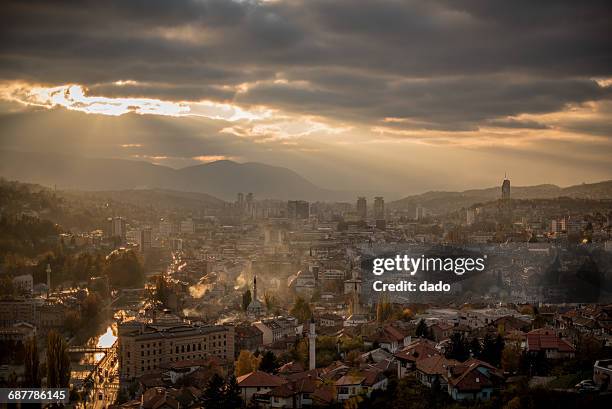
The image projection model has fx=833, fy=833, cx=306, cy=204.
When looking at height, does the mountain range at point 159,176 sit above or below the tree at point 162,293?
above

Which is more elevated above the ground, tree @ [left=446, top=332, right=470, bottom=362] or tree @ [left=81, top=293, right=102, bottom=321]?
tree @ [left=446, top=332, right=470, bottom=362]

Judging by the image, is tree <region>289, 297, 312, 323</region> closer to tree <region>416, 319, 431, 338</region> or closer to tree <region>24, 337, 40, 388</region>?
tree <region>416, 319, 431, 338</region>

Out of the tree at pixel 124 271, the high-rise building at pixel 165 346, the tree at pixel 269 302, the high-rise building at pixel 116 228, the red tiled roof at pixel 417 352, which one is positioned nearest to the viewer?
the red tiled roof at pixel 417 352

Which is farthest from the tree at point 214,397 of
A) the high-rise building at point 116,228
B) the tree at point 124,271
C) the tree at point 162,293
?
the high-rise building at point 116,228

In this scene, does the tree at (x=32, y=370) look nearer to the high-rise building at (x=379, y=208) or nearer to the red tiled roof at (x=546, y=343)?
the red tiled roof at (x=546, y=343)

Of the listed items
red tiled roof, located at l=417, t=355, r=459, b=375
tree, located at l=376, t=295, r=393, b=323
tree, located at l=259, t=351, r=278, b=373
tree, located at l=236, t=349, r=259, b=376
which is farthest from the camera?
tree, located at l=376, t=295, r=393, b=323

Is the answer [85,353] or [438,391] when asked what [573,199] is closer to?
[85,353]

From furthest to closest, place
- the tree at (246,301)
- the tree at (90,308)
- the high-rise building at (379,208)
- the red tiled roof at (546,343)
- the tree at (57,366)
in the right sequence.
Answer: the high-rise building at (379,208)
the tree at (90,308)
the tree at (246,301)
the tree at (57,366)
the red tiled roof at (546,343)

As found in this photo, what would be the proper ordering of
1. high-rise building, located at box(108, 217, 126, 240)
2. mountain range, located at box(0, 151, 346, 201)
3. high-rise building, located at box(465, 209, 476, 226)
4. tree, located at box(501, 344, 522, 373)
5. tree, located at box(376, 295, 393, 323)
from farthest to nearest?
mountain range, located at box(0, 151, 346, 201) < high-rise building, located at box(108, 217, 126, 240) < high-rise building, located at box(465, 209, 476, 226) < tree, located at box(376, 295, 393, 323) < tree, located at box(501, 344, 522, 373)

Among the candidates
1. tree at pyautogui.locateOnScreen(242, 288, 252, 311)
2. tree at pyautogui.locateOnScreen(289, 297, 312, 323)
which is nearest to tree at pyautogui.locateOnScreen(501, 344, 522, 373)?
tree at pyautogui.locateOnScreen(289, 297, 312, 323)

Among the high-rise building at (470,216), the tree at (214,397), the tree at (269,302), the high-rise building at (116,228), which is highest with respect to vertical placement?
the high-rise building at (470,216)

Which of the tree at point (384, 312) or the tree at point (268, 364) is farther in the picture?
the tree at point (384, 312)
